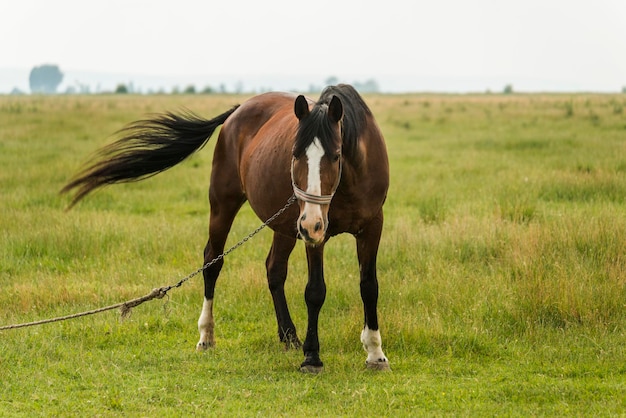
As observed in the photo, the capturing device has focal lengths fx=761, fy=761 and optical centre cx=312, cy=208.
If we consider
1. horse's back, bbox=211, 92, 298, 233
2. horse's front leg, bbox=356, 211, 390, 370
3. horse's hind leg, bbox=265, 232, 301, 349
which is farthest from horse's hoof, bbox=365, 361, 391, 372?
horse's back, bbox=211, 92, 298, 233

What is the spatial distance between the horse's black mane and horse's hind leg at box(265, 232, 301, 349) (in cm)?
126

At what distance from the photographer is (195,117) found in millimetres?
7266

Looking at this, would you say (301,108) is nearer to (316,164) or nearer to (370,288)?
(316,164)

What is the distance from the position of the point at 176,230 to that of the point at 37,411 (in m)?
5.03

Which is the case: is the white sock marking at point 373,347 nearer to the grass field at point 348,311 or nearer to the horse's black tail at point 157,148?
the grass field at point 348,311

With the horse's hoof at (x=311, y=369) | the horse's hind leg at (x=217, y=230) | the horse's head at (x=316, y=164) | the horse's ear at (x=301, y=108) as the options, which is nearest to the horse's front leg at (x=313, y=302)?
the horse's hoof at (x=311, y=369)

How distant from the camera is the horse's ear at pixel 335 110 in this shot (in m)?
4.57

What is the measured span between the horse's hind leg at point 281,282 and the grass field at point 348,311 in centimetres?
16

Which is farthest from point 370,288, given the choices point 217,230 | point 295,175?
point 217,230

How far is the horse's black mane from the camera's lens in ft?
14.8

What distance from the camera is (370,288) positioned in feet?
17.7

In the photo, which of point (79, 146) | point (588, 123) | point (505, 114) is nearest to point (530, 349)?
point (79, 146)

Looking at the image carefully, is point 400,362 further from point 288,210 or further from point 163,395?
point 163,395

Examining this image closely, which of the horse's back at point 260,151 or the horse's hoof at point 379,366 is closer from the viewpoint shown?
the horse's hoof at point 379,366
